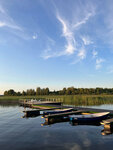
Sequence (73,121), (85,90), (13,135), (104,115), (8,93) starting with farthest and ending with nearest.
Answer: (8,93) < (85,90) < (104,115) < (73,121) < (13,135)

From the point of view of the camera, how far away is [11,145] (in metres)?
13.4

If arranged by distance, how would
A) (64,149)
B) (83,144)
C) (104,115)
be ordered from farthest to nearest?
(104,115)
(83,144)
(64,149)

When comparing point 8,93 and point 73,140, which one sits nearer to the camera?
Answer: point 73,140

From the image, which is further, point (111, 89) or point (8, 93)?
point (8, 93)

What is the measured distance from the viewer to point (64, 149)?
39.8 feet

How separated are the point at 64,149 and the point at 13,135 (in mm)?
7613

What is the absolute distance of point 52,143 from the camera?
13633mm

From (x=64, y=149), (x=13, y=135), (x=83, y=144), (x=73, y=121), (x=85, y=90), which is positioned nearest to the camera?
(x=64, y=149)

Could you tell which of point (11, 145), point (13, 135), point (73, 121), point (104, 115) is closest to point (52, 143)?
point (11, 145)

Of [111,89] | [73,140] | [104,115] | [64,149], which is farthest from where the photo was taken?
[111,89]

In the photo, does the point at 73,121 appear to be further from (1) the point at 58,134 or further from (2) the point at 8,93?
(2) the point at 8,93

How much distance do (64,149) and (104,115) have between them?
13.1 metres

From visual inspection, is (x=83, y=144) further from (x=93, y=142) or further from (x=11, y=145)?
(x=11, y=145)

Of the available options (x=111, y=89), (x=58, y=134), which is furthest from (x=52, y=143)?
(x=111, y=89)
